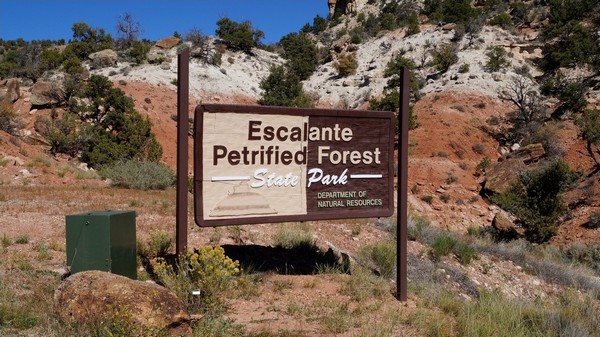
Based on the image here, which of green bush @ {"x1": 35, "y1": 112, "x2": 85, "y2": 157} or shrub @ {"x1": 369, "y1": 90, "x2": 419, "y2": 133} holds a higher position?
shrub @ {"x1": 369, "y1": 90, "x2": 419, "y2": 133}

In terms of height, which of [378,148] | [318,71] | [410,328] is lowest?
[410,328]

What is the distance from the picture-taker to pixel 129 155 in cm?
2767

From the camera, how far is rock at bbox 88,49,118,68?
45.0 meters

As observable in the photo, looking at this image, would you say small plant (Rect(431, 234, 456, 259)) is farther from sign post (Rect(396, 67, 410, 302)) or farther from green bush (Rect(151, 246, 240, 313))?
green bush (Rect(151, 246, 240, 313))

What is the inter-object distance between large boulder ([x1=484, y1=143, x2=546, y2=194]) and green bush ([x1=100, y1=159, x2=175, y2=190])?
48.7 feet

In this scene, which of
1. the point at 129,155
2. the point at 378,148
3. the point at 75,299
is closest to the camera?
the point at 75,299

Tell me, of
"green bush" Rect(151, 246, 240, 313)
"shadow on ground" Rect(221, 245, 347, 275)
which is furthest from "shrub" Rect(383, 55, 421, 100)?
"green bush" Rect(151, 246, 240, 313)

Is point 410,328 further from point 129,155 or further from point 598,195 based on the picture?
point 129,155

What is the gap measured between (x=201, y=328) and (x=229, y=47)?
50559 mm

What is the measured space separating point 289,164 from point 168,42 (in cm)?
5125

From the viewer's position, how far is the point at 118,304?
473cm

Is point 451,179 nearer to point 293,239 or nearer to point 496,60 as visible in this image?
point 496,60

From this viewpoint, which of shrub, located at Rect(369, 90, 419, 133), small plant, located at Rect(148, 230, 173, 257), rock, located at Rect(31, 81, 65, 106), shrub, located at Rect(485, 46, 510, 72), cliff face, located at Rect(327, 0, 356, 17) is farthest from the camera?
cliff face, located at Rect(327, 0, 356, 17)

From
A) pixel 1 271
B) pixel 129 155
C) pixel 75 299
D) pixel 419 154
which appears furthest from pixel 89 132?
pixel 75 299
